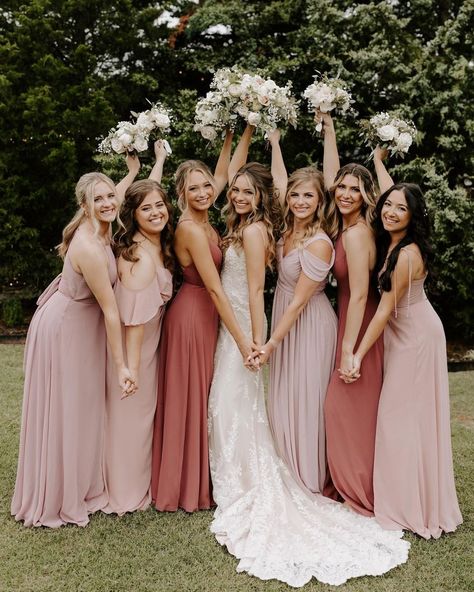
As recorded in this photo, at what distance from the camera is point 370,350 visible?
463 centimetres

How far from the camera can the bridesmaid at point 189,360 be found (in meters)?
4.69

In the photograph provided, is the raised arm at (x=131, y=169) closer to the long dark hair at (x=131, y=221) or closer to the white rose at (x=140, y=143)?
the white rose at (x=140, y=143)

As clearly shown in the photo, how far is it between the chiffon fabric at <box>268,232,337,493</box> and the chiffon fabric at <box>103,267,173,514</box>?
3.24ft

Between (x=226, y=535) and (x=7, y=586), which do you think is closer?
(x=7, y=586)

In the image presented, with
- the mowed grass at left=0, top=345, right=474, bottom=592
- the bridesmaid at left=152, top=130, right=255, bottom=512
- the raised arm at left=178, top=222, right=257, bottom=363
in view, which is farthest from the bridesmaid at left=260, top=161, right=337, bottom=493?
the mowed grass at left=0, top=345, right=474, bottom=592

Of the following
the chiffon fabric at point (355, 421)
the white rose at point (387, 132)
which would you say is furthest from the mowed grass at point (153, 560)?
the white rose at point (387, 132)

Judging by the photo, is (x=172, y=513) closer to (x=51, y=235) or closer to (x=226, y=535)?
(x=226, y=535)

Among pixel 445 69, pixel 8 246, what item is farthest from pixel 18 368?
pixel 445 69

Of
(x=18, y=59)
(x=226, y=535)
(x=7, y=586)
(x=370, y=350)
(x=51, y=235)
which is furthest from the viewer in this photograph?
(x=51, y=235)

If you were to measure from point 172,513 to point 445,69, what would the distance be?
8180 millimetres

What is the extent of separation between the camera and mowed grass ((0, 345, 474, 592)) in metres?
3.78

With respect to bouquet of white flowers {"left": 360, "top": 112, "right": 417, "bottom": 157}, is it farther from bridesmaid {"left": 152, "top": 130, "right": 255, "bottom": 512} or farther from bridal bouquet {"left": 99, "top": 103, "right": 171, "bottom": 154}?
bridal bouquet {"left": 99, "top": 103, "right": 171, "bottom": 154}

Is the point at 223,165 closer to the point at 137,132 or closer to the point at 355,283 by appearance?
the point at 137,132

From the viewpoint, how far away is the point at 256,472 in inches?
185
